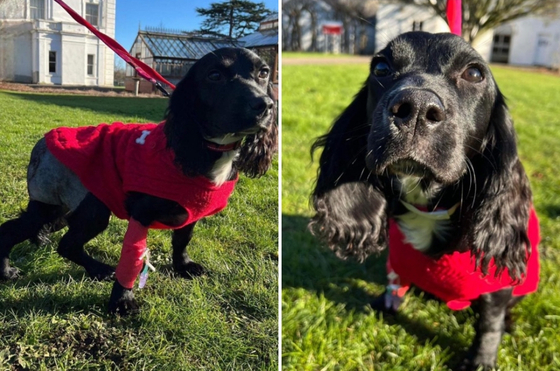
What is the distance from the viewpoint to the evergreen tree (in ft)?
4.39

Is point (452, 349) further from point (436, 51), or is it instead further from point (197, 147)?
point (197, 147)

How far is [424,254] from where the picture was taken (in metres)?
2.51

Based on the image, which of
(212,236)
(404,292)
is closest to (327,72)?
(404,292)

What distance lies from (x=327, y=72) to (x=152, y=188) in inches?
498

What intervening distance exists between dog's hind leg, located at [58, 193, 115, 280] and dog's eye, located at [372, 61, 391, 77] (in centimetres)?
129

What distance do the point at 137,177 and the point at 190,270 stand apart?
1.01ft

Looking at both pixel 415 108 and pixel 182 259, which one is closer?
pixel 182 259

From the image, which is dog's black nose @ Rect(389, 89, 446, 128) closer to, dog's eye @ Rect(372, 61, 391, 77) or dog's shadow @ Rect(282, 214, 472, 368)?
dog's eye @ Rect(372, 61, 391, 77)

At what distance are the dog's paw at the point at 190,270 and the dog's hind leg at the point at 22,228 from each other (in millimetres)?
377

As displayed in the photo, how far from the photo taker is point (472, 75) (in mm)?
2104

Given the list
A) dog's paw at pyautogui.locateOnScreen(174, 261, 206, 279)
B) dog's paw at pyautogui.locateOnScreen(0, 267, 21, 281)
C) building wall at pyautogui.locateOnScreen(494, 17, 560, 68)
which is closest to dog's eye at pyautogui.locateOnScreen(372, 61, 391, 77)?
dog's paw at pyautogui.locateOnScreen(174, 261, 206, 279)

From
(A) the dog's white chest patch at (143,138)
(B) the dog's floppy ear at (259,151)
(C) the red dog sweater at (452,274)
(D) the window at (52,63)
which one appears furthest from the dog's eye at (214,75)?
(C) the red dog sweater at (452,274)

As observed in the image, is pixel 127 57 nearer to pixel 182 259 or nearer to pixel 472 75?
pixel 182 259

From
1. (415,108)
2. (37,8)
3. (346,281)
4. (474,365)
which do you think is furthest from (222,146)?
(346,281)
